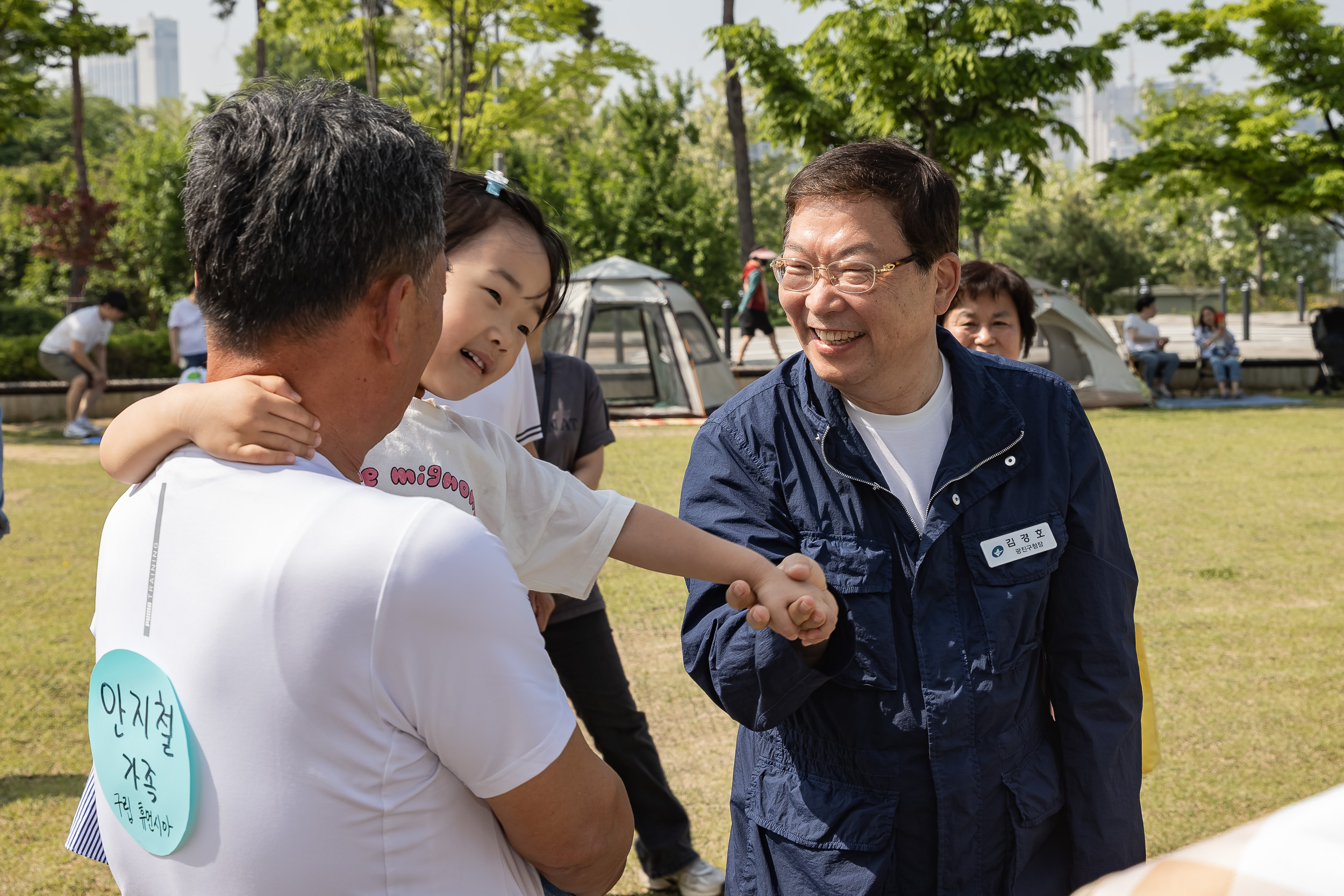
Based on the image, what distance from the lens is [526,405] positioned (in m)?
3.08

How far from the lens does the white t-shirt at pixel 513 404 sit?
2760 mm

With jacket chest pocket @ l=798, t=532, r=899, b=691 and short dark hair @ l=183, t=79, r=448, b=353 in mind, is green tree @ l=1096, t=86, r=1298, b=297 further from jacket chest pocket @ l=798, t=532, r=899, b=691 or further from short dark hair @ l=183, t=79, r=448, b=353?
short dark hair @ l=183, t=79, r=448, b=353

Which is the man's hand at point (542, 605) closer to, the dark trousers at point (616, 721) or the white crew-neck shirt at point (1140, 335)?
the dark trousers at point (616, 721)

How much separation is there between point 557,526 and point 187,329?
38.7 ft

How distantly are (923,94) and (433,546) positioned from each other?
15.4 metres

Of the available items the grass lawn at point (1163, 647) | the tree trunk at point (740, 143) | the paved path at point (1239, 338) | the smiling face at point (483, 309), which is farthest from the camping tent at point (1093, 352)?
the smiling face at point (483, 309)

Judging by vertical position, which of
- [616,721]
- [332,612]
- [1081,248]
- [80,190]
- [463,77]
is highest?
[463,77]

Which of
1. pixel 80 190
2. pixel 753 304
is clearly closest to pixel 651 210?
pixel 753 304

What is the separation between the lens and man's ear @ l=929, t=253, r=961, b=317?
2.28m

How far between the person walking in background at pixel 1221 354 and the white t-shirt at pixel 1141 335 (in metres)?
0.72

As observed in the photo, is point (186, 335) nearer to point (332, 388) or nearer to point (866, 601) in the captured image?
point (866, 601)

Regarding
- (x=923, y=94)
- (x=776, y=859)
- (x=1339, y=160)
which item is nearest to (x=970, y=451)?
(x=776, y=859)

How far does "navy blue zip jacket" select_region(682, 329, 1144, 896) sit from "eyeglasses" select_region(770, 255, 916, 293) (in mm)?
233

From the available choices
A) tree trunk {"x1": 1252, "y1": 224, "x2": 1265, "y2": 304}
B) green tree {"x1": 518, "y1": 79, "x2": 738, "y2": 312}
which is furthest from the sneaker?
tree trunk {"x1": 1252, "y1": 224, "x2": 1265, "y2": 304}
